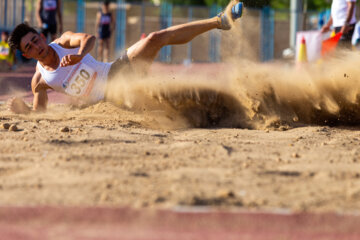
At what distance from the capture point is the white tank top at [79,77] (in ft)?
16.3

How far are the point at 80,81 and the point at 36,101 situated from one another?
2.13 ft

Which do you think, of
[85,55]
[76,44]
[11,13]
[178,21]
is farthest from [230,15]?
[178,21]

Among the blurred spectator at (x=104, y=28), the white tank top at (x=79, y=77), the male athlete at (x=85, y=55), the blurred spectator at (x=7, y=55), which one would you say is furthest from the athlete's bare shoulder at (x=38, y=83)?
the blurred spectator at (x=104, y=28)

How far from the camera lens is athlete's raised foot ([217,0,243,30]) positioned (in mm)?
4762

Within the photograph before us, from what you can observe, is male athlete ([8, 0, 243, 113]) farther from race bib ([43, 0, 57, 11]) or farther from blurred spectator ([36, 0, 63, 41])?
race bib ([43, 0, 57, 11])

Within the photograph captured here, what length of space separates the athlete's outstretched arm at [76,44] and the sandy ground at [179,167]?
63cm

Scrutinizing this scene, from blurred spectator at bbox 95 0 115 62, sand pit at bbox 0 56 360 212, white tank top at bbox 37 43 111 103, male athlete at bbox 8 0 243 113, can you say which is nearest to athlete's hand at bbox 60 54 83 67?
male athlete at bbox 8 0 243 113

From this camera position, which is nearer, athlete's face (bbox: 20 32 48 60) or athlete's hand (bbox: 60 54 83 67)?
athlete's hand (bbox: 60 54 83 67)

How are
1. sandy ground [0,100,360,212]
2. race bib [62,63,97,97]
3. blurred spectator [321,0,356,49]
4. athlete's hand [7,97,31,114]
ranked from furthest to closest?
blurred spectator [321,0,356,49] → athlete's hand [7,97,31,114] → race bib [62,63,97,97] → sandy ground [0,100,360,212]

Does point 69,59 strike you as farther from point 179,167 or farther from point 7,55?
point 7,55

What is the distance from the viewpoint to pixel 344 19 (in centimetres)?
684

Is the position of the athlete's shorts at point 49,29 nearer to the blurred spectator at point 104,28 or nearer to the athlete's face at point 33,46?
the blurred spectator at point 104,28

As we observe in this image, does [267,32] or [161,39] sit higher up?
[267,32]

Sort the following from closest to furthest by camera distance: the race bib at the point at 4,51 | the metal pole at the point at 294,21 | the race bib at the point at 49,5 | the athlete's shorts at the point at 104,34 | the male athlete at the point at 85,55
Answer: the male athlete at the point at 85,55 < the race bib at the point at 49,5 < the race bib at the point at 4,51 < the athlete's shorts at the point at 104,34 < the metal pole at the point at 294,21
